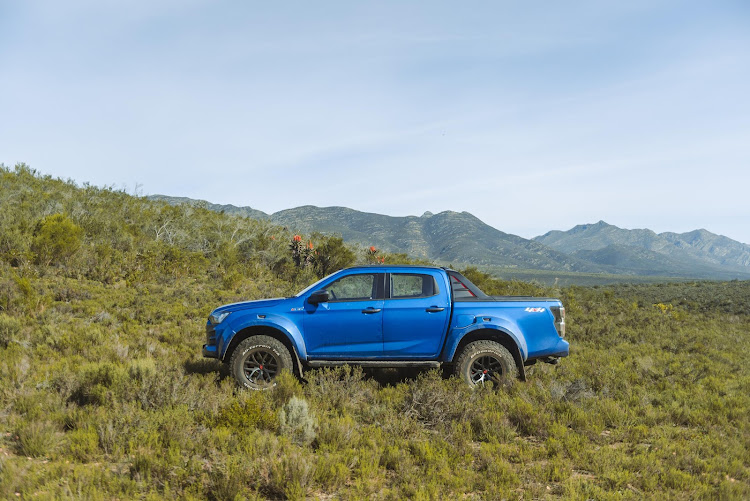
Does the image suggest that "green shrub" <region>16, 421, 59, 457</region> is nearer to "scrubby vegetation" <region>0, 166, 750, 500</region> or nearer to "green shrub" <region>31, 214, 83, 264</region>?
"scrubby vegetation" <region>0, 166, 750, 500</region>

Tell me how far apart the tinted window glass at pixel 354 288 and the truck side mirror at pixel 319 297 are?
290 millimetres

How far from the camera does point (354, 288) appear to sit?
22.9ft

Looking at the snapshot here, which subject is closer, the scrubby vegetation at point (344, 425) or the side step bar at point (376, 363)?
the scrubby vegetation at point (344, 425)

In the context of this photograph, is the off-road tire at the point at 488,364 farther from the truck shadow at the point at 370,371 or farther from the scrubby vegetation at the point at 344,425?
the truck shadow at the point at 370,371

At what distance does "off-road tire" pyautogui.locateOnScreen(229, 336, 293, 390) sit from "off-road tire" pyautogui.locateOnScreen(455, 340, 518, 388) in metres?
2.49

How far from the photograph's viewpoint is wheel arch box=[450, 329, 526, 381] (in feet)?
21.7

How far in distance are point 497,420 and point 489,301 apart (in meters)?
1.87

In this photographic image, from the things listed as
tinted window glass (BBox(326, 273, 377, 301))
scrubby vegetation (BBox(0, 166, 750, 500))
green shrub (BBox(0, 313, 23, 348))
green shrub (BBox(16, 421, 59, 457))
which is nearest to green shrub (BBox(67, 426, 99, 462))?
scrubby vegetation (BBox(0, 166, 750, 500))

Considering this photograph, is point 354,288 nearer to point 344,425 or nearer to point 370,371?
point 370,371

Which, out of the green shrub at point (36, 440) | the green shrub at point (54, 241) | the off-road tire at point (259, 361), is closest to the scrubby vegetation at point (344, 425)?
the green shrub at point (36, 440)

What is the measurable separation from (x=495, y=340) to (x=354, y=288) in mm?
2255

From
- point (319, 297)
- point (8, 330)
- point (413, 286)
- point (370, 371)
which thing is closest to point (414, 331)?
point (413, 286)

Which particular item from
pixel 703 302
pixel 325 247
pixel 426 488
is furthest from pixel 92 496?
pixel 703 302

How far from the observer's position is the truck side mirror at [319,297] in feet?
21.5
